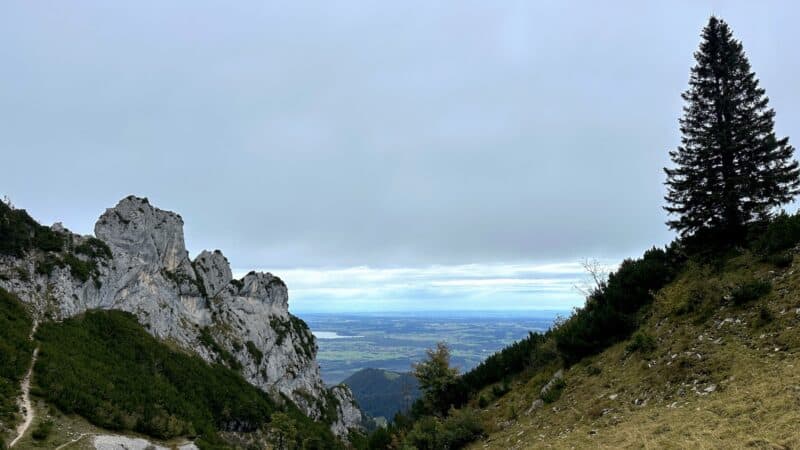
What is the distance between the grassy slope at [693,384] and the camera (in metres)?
9.31

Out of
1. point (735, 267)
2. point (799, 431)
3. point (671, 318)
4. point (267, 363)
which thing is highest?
point (735, 267)

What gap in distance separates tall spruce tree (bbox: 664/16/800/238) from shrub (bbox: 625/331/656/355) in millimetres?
7775

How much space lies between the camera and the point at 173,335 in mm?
80250

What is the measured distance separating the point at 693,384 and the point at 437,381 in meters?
17.6

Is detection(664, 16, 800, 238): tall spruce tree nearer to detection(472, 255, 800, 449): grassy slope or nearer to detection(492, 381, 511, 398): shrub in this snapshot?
detection(472, 255, 800, 449): grassy slope

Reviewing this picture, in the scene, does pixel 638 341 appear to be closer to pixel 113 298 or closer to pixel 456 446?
pixel 456 446

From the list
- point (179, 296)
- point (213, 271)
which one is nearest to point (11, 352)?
point (179, 296)

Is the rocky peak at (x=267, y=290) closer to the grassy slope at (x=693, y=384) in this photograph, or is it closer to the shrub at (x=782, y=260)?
the grassy slope at (x=693, y=384)

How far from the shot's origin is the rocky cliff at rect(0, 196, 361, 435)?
5888cm

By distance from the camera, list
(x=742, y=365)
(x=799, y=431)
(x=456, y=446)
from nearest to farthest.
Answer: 1. (x=799, y=431)
2. (x=742, y=365)
3. (x=456, y=446)

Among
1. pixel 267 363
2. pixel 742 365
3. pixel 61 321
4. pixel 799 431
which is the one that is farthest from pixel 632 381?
pixel 267 363

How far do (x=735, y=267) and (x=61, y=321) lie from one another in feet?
231

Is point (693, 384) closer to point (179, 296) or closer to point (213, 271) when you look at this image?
point (179, 296)

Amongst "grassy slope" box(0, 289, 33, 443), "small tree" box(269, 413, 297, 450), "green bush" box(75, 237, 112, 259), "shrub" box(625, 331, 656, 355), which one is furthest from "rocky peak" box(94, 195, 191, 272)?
"shrub" box(625, 331, 656, 355)
